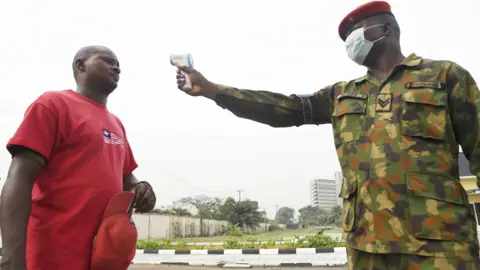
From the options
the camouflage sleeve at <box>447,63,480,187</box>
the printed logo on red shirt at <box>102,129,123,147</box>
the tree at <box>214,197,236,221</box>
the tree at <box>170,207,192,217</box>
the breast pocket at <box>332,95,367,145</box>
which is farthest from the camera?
the tree at <box>214,197,236,221</box>

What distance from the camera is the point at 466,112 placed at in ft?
3.87

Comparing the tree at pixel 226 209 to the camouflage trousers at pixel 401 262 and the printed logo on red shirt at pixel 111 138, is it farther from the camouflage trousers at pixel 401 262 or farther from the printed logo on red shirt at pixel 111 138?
the camouflage trousers at pixel 401 262

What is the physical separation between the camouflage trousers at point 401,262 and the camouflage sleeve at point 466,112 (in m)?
0.28

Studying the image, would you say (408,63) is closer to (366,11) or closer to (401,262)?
(366,11)

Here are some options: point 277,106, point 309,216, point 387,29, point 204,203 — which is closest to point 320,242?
point 277,106

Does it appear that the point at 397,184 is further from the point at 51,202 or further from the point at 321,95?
the point at 51,202

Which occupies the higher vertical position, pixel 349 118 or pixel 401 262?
pixel 349 118

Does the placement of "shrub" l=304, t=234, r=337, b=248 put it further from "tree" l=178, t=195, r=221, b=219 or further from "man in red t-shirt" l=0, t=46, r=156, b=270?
"tree" l=178, t=195, r=221, b=219

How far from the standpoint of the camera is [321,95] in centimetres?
152

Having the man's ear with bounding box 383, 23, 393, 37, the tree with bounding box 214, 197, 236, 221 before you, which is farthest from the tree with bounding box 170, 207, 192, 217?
the man's ear with bounding box 383, 23, 393, 37

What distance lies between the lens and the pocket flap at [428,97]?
1.19 meters

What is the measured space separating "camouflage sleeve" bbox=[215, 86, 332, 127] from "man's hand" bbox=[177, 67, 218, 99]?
38 mm

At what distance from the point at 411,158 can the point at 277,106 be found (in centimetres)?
55

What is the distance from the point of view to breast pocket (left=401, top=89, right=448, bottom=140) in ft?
3.83
